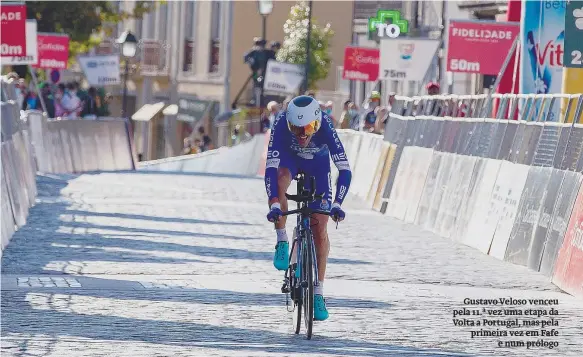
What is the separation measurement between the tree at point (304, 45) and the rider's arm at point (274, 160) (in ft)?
152

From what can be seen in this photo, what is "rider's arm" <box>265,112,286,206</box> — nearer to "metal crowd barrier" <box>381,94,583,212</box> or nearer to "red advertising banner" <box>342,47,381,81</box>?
"metal crowd barrier" <box>381,94,583,212</box>

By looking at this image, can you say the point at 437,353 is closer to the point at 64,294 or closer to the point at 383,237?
the point at 64,294

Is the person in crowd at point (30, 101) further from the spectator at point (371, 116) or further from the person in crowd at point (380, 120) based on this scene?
the person in crowd at point (380, 120)

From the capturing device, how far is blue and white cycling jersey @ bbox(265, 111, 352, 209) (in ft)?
39.5

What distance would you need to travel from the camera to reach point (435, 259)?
1750 centimetres

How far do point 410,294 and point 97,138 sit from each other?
25626 millimetres

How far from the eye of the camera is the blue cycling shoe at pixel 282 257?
11.9 meters

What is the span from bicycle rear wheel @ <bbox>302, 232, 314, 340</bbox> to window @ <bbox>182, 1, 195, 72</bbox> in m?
56.8

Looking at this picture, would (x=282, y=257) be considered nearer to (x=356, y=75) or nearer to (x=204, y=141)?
(x=356, y=75)

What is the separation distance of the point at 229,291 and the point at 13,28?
643 inches

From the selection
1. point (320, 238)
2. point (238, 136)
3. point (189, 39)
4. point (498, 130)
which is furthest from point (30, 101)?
point (189, 39)

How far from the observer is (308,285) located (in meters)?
11.3

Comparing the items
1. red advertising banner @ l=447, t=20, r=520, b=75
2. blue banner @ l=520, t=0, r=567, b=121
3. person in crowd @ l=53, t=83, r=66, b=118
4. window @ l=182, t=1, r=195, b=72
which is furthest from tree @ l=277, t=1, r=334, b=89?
blue banner @ l=520, t=0, r=567, b=121

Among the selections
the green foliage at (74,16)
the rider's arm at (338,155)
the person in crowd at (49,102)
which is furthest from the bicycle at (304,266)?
the green foliage at (74,16)
